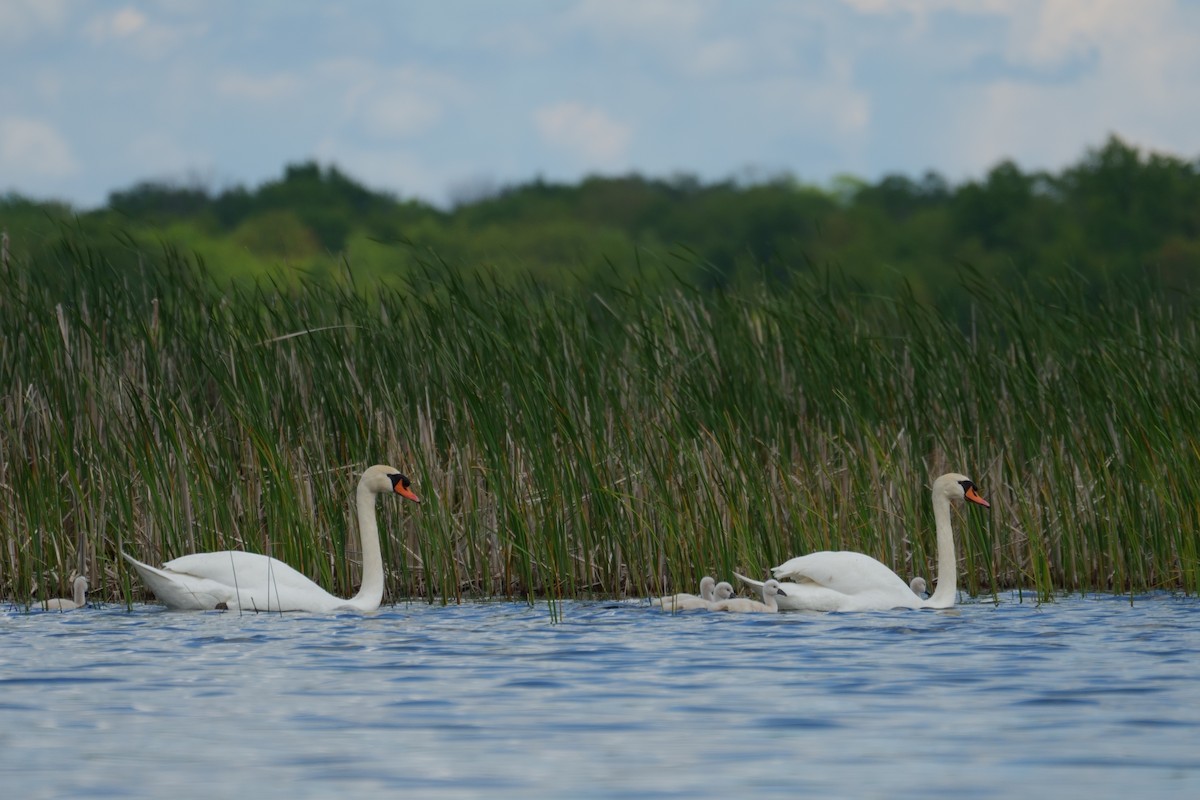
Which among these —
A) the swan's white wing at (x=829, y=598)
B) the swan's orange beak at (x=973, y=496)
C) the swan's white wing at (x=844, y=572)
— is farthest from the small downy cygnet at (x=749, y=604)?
the swan's orange beak at (x=973, y=496)

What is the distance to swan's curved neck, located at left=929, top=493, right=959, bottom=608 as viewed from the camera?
30.6 feet

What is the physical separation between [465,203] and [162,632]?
2313 inches

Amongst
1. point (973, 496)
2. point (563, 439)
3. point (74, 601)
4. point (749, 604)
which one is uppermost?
point (563, 439)

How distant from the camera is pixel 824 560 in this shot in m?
9.05

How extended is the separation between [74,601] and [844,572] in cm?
399

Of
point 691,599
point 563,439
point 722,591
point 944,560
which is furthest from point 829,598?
point 563,439

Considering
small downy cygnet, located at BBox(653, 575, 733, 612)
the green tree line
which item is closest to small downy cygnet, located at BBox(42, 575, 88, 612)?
small downy cygnet, located at BBox(653, 575, 733, 612)

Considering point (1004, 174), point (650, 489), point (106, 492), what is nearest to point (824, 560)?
point (650, 489)

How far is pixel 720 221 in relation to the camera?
63.8m

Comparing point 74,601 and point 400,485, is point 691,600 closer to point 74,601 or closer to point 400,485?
point 400,485

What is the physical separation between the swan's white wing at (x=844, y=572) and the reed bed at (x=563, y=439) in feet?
1.44

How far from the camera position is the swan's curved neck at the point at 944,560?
9.32 meters

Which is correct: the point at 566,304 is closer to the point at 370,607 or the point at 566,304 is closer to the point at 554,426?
the point at 554,426

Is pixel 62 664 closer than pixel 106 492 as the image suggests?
Yes
